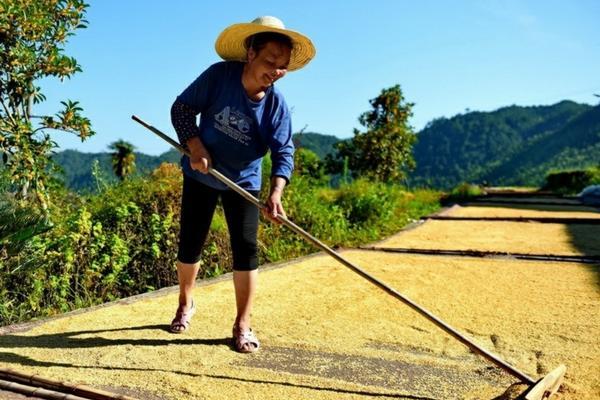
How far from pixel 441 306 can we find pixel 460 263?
4.85 ft

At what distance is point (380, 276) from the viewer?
13.9 ft

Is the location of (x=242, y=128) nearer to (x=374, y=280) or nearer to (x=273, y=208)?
(x=273, y=208)

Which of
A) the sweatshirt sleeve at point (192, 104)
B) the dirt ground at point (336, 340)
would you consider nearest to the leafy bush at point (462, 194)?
the dirt ground at point (336, 340)

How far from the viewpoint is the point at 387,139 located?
19328mm

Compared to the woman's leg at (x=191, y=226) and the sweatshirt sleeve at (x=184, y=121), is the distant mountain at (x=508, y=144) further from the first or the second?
the sweatshirt sleeve at (x=184, y=121)

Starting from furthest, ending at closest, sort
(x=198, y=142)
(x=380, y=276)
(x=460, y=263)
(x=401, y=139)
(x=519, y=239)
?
(x=401, y=139) < (x=519, y=239) < (x=460, y=263) < (x=380, y=276) < (x=198, y=142)

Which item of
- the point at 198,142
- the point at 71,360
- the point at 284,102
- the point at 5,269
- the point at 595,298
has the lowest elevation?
the point at 595,298

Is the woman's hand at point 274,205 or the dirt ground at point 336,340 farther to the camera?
the woman's hand at point 274,205

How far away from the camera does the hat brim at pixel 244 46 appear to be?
2.45 m

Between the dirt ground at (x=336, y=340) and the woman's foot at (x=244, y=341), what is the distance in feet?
0.17

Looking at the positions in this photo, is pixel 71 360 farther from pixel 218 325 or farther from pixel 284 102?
pixel 284 102

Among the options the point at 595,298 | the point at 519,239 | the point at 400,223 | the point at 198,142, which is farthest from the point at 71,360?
the point at 400,223

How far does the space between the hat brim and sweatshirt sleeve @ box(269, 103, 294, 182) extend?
276mm

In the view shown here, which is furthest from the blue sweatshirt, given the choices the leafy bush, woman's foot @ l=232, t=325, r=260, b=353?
the leafy bush
